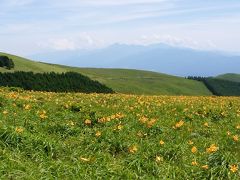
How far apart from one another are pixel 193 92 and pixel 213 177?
186031 millimetres

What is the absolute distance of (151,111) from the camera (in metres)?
16.2

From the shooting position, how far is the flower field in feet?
26.6

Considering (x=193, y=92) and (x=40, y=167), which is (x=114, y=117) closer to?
(x=40, y=167)

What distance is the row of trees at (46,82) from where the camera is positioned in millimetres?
112488

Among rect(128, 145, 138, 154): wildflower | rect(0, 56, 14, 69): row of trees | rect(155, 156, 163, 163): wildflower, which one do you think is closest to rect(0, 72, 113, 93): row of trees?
rect(0, 56, 14, 69): row of trees

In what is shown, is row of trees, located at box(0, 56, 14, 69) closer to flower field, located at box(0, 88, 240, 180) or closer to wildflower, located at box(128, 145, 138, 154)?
flower field, located at box(0, 88, 240, 180)

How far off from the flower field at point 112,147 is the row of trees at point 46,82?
Result: 9771cm

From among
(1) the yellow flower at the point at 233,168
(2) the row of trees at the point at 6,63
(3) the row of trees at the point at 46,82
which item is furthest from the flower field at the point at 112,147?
(2) the row of trees at the point at 6,63

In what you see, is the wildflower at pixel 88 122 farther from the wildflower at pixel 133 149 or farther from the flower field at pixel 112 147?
the wildflower at pixel 133 149

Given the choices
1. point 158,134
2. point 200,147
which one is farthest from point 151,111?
point 200,147

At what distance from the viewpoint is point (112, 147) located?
1030 centimetres

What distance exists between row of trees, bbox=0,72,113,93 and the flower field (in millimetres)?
97707

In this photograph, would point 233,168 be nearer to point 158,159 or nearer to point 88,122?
point 158,159

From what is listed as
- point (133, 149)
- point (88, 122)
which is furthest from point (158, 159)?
point (88, 122)
